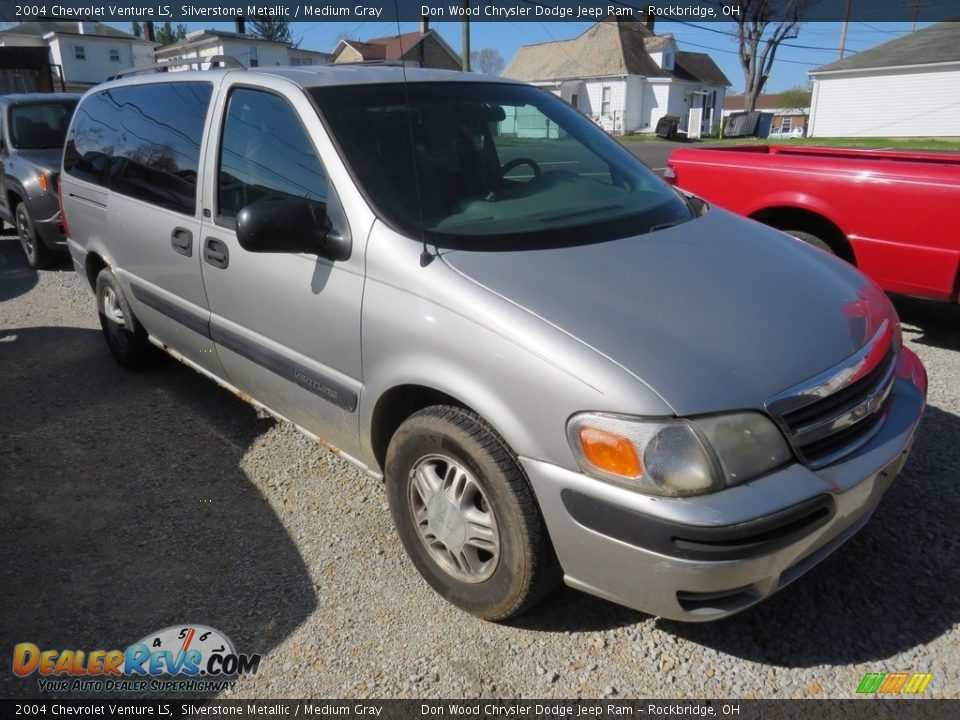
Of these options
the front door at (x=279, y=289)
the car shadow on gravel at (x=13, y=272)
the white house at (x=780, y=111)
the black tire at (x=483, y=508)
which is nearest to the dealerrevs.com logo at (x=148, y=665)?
the black tire at (x=483, y=508)

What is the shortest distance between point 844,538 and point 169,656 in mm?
2283

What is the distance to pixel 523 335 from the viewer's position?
7.16 ft

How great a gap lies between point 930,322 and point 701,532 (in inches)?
183

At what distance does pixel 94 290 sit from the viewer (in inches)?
194

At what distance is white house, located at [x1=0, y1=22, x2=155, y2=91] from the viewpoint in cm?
4325

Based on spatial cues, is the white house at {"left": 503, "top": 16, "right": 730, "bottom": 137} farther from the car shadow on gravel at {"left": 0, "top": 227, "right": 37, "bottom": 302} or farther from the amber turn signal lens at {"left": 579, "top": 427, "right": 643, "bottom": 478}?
the amber turn signal lens at {"left": 579, "top": 427, "right": 643, "bottom": 478}

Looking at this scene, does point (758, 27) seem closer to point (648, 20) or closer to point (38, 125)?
point (648, 20)

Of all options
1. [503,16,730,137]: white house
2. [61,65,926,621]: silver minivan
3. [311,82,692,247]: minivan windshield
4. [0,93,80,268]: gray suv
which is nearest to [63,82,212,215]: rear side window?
[61,65,926,621]: silver minivan

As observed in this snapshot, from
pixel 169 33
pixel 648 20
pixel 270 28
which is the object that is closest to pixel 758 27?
pixel 648 20

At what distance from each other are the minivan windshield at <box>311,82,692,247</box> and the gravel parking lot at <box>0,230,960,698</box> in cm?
137

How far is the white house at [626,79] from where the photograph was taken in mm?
40594

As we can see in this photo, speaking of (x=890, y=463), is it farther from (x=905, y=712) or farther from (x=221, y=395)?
(x=221, y=395)

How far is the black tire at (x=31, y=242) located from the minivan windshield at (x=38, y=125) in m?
0.79

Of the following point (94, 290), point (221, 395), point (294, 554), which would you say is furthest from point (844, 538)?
point (94, 290)
